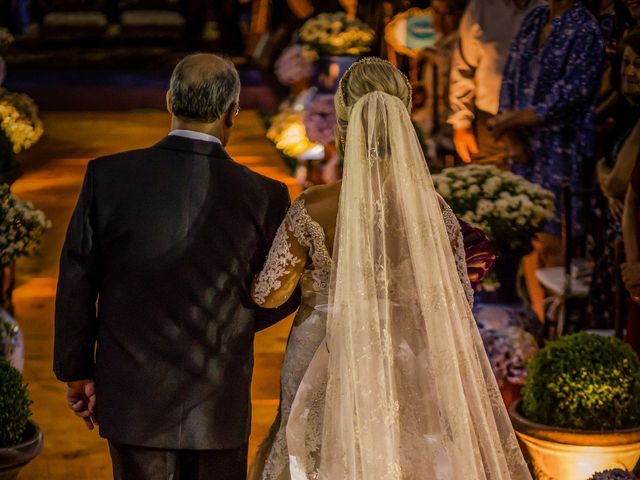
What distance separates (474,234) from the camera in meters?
3.87

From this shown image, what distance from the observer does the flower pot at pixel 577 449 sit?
4.54 meters

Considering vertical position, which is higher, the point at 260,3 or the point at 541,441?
the point at 541,441

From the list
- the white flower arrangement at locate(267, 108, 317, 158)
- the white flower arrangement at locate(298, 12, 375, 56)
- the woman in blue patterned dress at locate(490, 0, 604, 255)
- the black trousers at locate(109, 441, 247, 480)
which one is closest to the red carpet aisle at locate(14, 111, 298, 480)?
the white flower arrangement at locate(267, 108, 317, 158)

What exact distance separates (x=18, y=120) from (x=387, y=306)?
586 centimetres

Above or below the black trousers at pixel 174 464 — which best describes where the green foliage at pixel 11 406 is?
below

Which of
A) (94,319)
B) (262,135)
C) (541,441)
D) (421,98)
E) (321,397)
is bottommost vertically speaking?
(262,135)

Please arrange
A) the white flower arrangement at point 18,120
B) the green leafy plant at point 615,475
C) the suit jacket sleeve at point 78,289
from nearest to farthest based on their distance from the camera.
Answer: the suit jacket sleeve at point 78,289 < the green leafy plant at point 615,475 < the white flower arrangement at point 18,120

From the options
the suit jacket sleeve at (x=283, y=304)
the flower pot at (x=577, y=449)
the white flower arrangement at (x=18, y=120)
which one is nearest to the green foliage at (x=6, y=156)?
the white flower arrangement at (x=18, y=120)

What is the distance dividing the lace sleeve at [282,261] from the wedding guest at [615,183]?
2.37 meters

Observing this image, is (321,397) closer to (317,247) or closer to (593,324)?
(317,247)

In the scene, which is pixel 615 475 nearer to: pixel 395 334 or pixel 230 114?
pixel 395 334

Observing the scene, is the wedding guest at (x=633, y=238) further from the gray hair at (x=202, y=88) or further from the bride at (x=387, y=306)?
the gray hair at (x=202, y=88)

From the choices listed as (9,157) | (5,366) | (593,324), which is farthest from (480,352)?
(9,157)

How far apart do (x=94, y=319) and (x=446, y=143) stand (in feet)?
20.5
